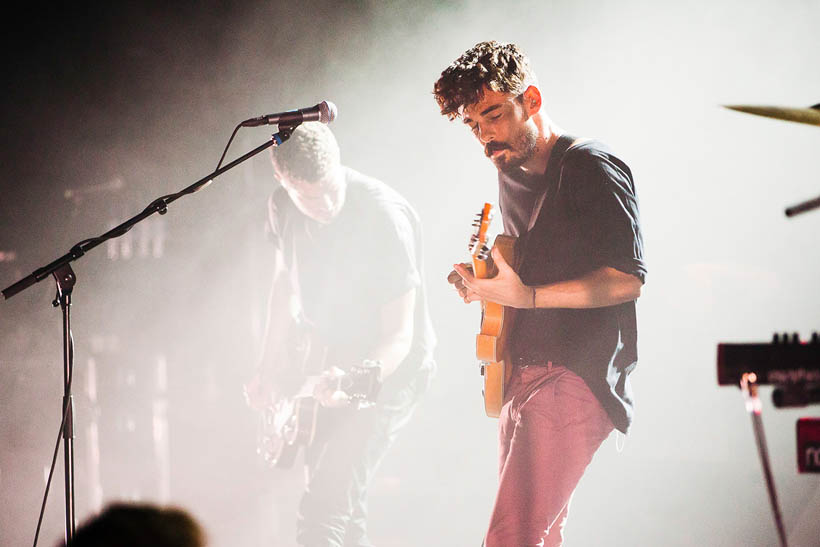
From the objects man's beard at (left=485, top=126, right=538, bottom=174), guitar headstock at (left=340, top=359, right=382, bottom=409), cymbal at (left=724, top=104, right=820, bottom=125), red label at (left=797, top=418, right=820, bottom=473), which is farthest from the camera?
guitar headstock at (left=340, top=359, right=382, bottom=409)

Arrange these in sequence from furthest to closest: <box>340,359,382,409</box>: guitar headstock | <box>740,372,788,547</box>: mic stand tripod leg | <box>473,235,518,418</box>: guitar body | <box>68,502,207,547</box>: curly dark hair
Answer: <box>340,359,382,409</box>: guitar headstock, <box>473,235,518,418</box>: guitar body, <box>740,372,788,547</box>: mic stand tripod leg, <box>68,502,207,547</box>: curly dark hair

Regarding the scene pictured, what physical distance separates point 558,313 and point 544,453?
0.48 m

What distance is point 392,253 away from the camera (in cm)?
310

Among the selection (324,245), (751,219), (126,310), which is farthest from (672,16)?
(126,310)

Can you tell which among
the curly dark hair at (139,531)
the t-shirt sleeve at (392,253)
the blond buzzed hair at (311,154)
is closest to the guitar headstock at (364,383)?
the t-shirt sleeve at (392,253)

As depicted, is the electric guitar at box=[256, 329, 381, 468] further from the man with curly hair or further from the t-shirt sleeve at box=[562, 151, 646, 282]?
the t-shirt sleeve at box=[562, 151, 646, 282]

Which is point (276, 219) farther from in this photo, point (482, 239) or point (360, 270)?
point (482, 239)

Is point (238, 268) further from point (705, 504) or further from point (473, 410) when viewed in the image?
point (705, 504)

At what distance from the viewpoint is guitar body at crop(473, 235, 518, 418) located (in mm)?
2510

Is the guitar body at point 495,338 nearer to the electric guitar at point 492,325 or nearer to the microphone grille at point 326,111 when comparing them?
the electric guitar at point 492,325

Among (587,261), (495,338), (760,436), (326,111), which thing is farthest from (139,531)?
(587,261)

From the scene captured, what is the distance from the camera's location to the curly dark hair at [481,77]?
8.75 ft

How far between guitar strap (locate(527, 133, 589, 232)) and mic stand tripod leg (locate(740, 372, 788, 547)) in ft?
3.44

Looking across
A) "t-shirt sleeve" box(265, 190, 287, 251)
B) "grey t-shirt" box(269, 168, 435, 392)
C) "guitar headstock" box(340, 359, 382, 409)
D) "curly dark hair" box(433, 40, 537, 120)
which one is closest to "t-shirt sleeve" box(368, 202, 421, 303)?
"grey t-shirt" box(269, 168, 435, 392)
